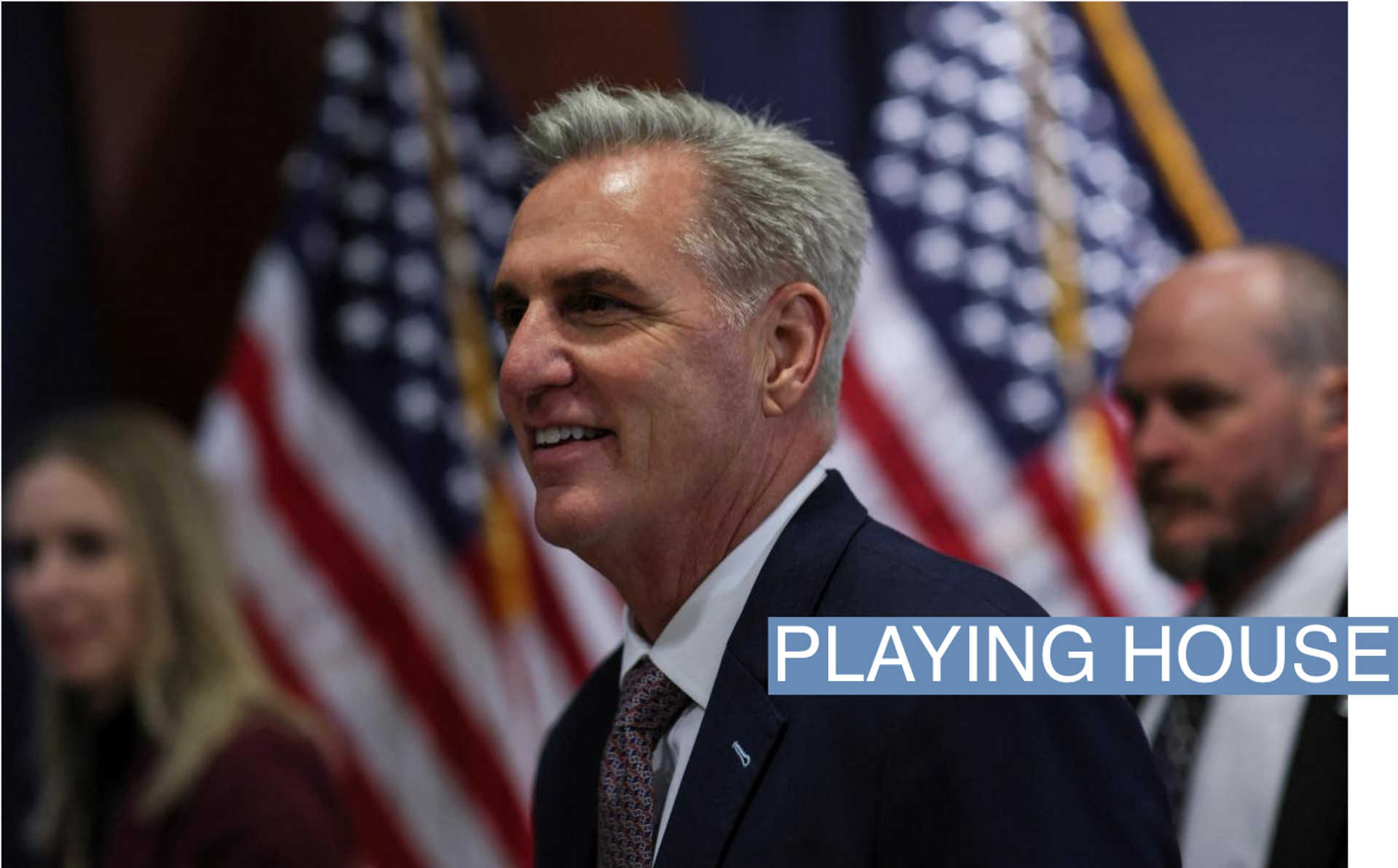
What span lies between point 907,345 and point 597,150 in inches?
45.3

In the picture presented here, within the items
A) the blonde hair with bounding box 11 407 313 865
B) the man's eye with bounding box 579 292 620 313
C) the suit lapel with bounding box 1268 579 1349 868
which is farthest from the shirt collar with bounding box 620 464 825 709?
the blonde hair with bounding box 11 407 313 865

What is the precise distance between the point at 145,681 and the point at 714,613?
1.33m

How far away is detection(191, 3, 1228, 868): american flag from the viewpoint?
7.82ft

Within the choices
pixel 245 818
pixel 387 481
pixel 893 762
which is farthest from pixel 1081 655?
pixel 387 481

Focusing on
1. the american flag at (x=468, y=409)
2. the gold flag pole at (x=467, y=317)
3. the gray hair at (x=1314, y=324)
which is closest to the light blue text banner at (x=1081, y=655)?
the gray hair at (x=1314, y=324)

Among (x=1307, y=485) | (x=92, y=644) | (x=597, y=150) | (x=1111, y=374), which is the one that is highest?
(x=597, y=150)

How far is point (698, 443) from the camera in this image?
1.40 metres

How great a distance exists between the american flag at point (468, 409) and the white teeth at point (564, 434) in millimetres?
1129

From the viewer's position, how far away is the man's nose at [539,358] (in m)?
1.39

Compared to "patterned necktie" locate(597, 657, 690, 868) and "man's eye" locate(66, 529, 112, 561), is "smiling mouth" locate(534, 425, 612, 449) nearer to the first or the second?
"patterned necktie" locate(597, 657, 690, 868)

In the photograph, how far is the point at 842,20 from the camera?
2.46 metres

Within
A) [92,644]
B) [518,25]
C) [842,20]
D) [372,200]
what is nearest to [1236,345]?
[842,20]

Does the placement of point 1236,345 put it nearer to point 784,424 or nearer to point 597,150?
point 784,424

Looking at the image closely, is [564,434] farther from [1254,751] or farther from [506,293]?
[1254,751]
